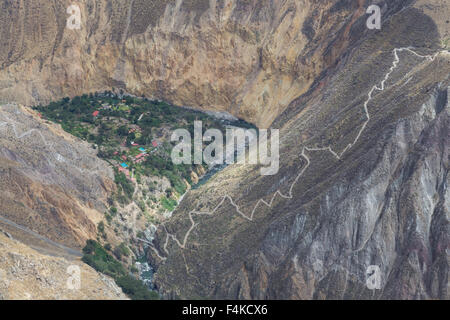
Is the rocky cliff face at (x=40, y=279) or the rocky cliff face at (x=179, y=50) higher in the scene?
the rocky cliff face at (x=179, y=50)

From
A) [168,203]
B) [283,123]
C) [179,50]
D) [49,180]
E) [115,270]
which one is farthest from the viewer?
[179,50]

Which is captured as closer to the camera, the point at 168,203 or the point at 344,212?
the point at 344,212

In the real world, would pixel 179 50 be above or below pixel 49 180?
above

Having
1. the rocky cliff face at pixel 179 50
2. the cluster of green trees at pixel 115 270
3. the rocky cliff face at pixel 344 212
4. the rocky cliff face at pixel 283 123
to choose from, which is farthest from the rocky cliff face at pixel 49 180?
the rocky cliff face at pixel 179 50

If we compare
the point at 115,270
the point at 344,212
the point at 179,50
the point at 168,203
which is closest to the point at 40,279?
the point at 115,270

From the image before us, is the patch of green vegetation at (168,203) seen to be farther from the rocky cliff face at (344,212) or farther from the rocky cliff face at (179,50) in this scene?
the rocky cliff face at (179,50)

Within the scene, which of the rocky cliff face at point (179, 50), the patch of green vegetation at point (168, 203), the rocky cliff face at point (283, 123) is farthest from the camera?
the rocky cliff face at point (179, 50)

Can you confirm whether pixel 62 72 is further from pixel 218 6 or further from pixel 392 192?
pixel 392 192

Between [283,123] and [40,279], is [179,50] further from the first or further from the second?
[40,279]

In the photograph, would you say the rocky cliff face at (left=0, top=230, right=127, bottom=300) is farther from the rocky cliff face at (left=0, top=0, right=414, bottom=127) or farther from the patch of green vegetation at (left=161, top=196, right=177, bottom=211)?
the rocky cliff face at (left=0, top=0, right=414, bottom=127)
